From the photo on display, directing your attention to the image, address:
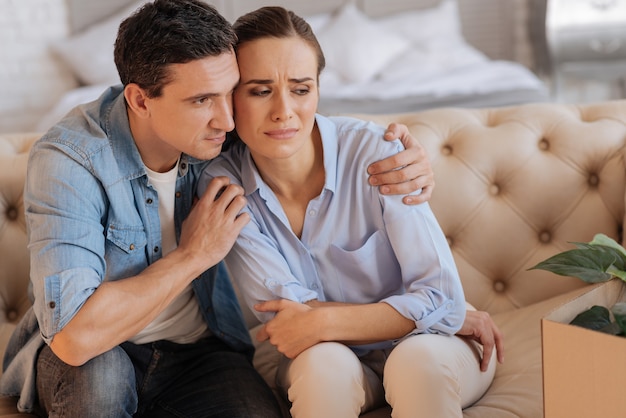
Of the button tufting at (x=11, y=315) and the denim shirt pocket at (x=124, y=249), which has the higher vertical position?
the denim shirt pocket at (x=124, y=249)

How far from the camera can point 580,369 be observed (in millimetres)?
914

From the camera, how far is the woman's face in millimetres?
1325

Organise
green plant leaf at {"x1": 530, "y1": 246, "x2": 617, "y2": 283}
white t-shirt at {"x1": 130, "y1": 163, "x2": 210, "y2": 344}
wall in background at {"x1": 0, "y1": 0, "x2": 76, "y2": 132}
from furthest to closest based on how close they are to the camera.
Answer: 1. wall in background at {"x1": 0, "y1": 0, "x2": 76, "y2": 132}
2. white t-shirt at {"x1": 130, "y1": 163, "x2": 210, "y2": 344}
3. green plant leaf at {"x1": 530, "y1": 246, "x2": 617, "y2": 283}

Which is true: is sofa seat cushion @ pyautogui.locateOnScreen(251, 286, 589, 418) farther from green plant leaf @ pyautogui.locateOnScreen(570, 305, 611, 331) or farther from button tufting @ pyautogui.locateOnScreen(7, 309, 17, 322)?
button tufting @ pyautogui.locateOnScreen(7, 309, 17, 322)

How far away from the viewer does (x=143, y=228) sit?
1.37 metres

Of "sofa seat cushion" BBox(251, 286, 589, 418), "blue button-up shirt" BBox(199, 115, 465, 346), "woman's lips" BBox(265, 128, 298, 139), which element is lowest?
"sofa seat cushion" BBox(251, 286, 589, 418)

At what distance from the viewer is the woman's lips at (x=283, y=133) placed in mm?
1326

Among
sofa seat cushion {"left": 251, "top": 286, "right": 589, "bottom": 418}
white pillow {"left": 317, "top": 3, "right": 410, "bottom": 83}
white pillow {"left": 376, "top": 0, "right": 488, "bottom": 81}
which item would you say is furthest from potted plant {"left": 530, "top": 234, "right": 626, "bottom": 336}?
white pillow {"left": 317, "top": 3, "right": 410, "bottom": 83}

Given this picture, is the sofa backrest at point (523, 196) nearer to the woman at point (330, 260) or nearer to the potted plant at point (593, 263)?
the woman at point (330, 260)

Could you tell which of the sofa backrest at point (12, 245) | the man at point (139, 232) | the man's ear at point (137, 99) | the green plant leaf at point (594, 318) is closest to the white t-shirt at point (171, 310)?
the man at point (139, 232)

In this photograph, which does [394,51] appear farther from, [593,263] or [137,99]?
[593,263]

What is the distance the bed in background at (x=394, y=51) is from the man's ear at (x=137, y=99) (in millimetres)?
1652

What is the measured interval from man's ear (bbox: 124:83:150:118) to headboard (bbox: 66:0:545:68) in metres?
2.94

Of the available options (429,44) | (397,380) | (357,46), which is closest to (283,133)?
(397,380)
